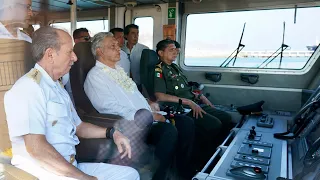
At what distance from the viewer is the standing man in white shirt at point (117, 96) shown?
7.37 ft

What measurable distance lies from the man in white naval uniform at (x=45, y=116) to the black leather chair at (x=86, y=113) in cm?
24

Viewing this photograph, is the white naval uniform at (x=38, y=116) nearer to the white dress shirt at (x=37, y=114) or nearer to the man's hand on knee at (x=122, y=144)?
the white dress shirt at (x=37, y=114)

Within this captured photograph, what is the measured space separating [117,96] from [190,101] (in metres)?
1.07

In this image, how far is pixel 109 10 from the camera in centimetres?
488

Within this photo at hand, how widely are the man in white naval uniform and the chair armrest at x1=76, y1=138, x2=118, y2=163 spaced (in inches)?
8.8

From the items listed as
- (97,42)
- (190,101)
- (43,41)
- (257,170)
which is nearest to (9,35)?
(43,41)

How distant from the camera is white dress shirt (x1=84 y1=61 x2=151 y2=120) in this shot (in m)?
2.24

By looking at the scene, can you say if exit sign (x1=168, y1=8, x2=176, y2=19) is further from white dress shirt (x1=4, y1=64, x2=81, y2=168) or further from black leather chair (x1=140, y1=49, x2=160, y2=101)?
white dress shirt (x1=4, y1=64, x2=81, y2=168)

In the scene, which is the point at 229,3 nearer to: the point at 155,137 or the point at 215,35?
the point at 215,35

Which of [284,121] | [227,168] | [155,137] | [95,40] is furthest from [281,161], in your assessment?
[95,40]

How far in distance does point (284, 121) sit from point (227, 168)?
173cm

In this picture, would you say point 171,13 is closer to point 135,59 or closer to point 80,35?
point 135,59

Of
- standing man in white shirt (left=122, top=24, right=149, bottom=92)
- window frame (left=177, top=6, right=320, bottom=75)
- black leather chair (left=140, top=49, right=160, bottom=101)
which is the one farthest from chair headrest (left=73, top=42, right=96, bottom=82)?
window frame (left=177, top=6, right=320, bottom=75)

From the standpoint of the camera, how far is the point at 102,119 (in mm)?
2066
